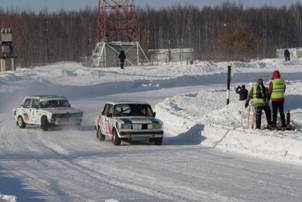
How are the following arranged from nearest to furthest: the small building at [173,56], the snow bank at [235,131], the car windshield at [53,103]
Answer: the snow bank at [235,131] < the car windshield at [53,103] < the small building at [173,56]

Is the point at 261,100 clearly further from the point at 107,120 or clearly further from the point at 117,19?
the point at 117,19

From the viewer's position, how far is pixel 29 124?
2720 centimetres

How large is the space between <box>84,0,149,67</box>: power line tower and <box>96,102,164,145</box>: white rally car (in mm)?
48887

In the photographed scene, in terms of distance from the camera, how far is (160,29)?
439 ft

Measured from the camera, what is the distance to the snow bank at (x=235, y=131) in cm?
1703

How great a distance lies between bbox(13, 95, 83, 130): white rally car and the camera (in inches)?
1021

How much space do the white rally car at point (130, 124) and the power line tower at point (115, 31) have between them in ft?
160

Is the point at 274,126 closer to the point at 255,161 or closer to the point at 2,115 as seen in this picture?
the point at 255,161

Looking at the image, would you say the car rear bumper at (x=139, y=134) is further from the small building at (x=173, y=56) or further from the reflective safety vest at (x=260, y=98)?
the small building at (x=173, y=56)

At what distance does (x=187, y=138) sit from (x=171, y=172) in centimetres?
768

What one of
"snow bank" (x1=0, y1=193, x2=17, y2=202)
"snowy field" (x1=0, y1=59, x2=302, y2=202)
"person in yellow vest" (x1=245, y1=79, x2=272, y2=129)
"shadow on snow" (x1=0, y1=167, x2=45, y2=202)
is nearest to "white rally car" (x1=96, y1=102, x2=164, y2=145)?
"snowy field" (x1=0, y1=59, x2=302, y2=202)

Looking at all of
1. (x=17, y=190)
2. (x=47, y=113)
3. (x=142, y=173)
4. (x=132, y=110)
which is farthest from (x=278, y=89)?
(x=17, y=190)

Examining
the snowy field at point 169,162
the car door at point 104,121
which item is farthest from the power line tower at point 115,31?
the car door at point 104,121

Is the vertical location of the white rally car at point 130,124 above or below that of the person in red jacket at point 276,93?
below
